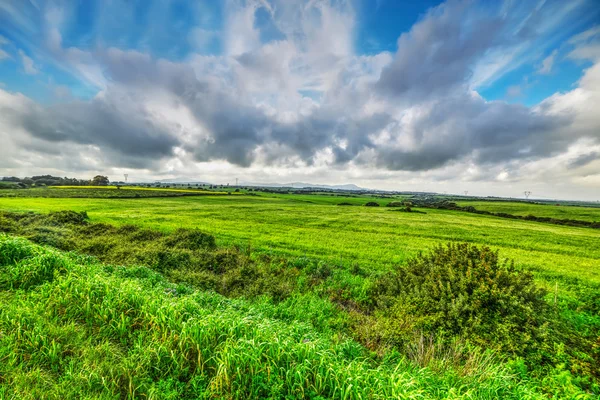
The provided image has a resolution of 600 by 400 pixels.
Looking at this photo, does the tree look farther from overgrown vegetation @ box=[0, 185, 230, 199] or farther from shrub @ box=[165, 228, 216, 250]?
shrub @ box=[165, 228, 216, 250]

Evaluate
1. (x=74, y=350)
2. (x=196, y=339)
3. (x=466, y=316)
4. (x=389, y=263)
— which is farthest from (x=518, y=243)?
(x=74, y=350)

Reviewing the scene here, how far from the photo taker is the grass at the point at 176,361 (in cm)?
429

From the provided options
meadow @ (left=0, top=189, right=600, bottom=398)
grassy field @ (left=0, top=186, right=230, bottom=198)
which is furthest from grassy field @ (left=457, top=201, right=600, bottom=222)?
grassy field @ (left=0, top=186, right=230, bottom=198)

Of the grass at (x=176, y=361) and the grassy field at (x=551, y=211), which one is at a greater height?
the grass at (x=176, y=361)

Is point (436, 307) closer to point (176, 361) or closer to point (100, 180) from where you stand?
point (176, 361)

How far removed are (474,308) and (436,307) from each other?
103 cm

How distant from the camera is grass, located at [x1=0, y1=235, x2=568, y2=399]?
429 cm

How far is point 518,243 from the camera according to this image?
30.9 metres

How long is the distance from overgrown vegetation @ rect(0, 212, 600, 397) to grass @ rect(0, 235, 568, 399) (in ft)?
2.77

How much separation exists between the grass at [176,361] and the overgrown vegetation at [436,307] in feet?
2.77

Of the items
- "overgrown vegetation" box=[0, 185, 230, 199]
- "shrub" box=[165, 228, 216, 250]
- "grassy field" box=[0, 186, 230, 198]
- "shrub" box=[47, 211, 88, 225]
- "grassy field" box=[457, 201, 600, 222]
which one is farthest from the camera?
"grassy field" box=[457, 201, 600, 222]

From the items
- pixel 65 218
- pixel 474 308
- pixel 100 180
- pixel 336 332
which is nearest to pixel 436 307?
pixel 474 308

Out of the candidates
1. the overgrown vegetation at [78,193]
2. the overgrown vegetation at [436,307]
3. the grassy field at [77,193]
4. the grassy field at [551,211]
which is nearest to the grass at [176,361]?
the overgrown vegetation at [436,307]

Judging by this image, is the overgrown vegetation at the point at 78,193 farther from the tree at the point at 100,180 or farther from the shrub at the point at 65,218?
the tree at the point at 100,180
